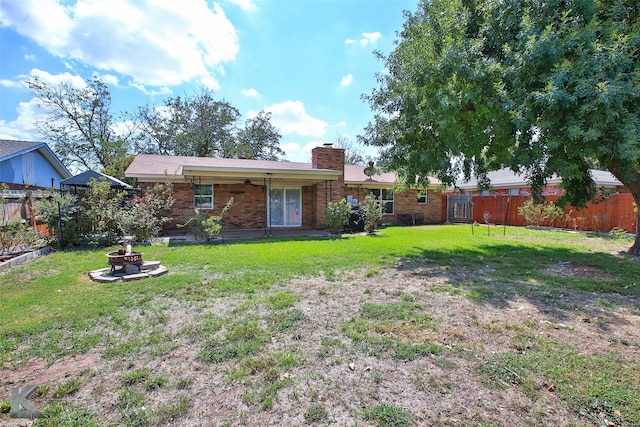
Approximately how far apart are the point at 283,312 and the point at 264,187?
11.0m

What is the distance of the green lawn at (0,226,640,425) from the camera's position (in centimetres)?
273

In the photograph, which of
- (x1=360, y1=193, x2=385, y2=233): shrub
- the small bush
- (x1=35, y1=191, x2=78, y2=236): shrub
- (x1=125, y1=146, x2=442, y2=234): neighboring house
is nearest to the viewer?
the small bush

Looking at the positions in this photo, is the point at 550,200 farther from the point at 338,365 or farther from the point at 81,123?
the point at 81,123

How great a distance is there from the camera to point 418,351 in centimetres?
327

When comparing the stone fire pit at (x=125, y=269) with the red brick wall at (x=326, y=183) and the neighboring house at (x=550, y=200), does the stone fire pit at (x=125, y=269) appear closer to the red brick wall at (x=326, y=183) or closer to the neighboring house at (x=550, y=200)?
the red brick wall at (x=326, y=183)

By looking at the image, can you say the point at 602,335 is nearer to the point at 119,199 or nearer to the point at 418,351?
the point at 418,351

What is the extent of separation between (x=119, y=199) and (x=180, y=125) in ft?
61.2

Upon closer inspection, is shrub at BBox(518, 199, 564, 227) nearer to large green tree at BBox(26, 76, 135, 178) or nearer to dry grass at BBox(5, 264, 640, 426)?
dry grass at BBox(5, 264, 640, 426)

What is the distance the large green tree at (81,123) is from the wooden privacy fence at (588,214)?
25.8m

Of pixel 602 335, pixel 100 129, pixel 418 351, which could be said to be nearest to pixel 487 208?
pixel 602 335

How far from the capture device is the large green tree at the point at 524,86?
6.07 m

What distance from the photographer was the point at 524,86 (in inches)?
272

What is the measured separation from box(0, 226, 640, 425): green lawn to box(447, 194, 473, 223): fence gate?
10560mm

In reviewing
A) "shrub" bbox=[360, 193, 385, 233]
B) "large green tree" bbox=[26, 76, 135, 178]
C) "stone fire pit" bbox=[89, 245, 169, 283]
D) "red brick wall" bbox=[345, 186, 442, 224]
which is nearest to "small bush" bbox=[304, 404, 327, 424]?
"stone fire pit" bbox=[89, 245, 169, 283]
